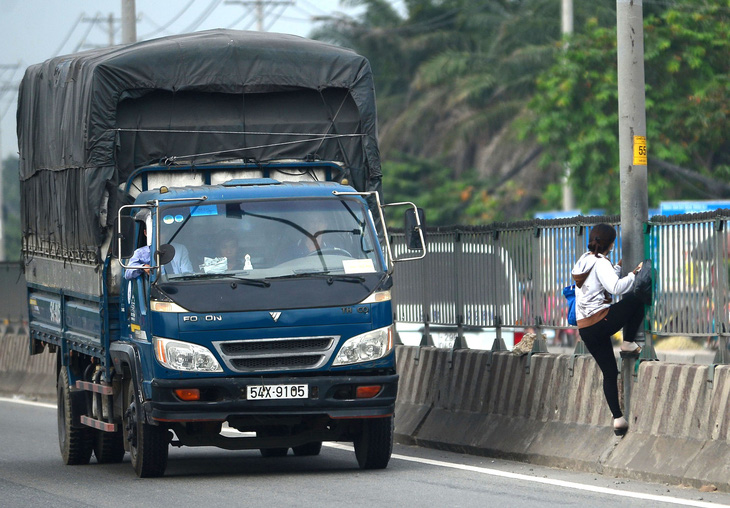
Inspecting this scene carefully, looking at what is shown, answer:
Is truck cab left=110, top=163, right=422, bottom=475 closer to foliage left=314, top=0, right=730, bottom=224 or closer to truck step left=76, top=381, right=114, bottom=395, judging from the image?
truck step left=76, top=381, right=114, bottom=395

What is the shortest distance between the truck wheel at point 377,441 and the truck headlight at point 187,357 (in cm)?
144

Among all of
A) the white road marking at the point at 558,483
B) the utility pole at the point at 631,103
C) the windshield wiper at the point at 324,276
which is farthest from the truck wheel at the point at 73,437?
the utility pole at the point at 631,103

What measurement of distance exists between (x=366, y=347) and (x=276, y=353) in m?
0.70

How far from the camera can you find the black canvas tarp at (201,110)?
1241 cm

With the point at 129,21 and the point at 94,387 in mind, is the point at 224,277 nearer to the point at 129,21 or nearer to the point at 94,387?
the point at 94,387

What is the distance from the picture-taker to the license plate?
11.0 meters

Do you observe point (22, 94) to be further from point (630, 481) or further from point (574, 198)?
point (574, 198)

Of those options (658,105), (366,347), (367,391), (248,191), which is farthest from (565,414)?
(658,105)

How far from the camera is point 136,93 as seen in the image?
12.5 m

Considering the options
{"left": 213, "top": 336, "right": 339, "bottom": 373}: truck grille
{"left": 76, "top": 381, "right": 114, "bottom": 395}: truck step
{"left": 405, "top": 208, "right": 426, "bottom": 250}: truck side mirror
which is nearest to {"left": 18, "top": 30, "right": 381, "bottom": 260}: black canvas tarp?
{"left": 76, "top": 381, "right": 114, "bottom": 395}: truck step

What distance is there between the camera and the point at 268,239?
37.5 feet

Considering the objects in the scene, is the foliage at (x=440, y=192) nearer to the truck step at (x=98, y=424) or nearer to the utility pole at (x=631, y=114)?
the truck step at (x=98, y=424)

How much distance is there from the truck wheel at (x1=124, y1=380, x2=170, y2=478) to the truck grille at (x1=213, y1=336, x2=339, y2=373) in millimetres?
927

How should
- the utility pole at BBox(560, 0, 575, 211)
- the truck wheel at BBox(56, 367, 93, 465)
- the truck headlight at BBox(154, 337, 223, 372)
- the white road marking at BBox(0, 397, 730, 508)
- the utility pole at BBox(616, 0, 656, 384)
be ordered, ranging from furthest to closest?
the utility pole at BBox(560, 0, 575, 211)
the truck wheel at BBox(56, 367, 93, 465)
the utility pole at BBox(616, 0, 656, 384)
the truck headlight at BBox(154, 337, 223, 372)
the white road marking at BBox(0, 397, 730, 508)
